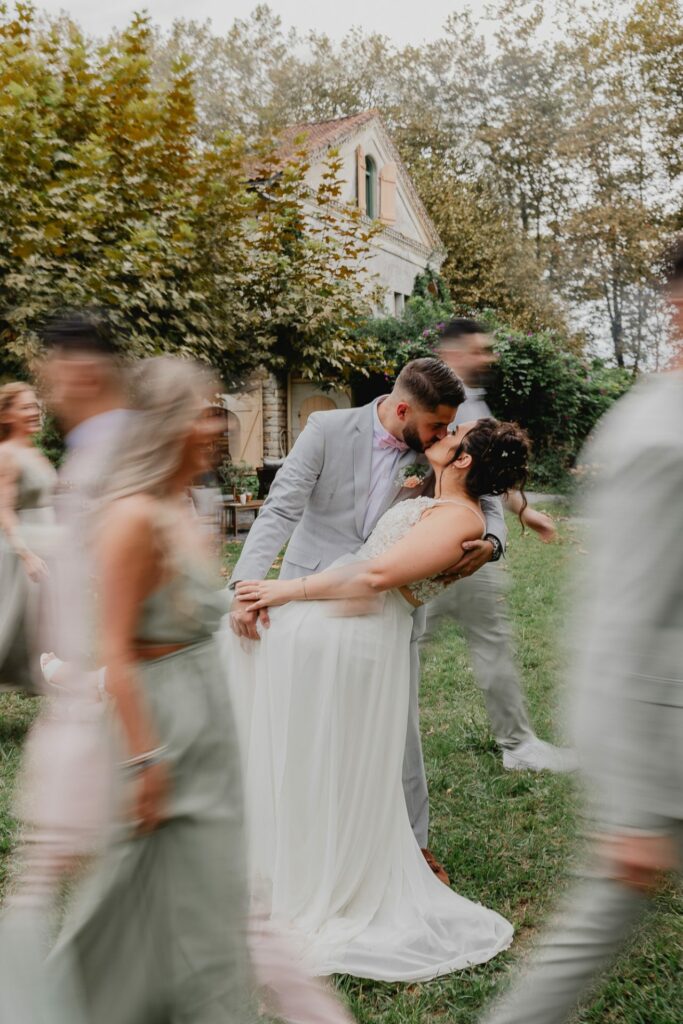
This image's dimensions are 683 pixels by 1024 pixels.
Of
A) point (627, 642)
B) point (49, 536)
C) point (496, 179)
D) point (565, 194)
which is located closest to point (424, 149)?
point (496, 179)

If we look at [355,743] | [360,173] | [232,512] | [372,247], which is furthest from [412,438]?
[360,173]

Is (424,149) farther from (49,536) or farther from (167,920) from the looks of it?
(167,920)

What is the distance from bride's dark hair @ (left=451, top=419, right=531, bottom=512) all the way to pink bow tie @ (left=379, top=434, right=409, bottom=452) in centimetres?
41

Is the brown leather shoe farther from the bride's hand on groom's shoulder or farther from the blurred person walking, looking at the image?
the blurred person walking

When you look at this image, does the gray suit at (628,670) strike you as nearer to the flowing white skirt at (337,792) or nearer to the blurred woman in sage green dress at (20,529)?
the flowing white skirt at (337,792)

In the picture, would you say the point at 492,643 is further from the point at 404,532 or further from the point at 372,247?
the point at 372,247

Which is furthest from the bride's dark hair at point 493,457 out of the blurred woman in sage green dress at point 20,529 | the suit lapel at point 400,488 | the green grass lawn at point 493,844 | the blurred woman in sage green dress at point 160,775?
the blurred woman in sage green dress at point 20,529

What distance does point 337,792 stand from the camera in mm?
3330

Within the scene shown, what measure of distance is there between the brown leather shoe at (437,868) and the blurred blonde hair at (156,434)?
7.55 feet

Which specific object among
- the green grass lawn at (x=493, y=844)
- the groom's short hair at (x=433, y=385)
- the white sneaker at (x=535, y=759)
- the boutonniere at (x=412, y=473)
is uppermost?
the groom's short hair at (x=433, y=385)

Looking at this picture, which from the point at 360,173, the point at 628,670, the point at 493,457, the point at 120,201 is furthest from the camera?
the point at 360,173

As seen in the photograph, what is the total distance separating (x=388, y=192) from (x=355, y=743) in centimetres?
2940

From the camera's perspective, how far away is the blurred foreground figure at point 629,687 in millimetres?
1944

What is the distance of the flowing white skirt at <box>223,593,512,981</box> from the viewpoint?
3.30 m
